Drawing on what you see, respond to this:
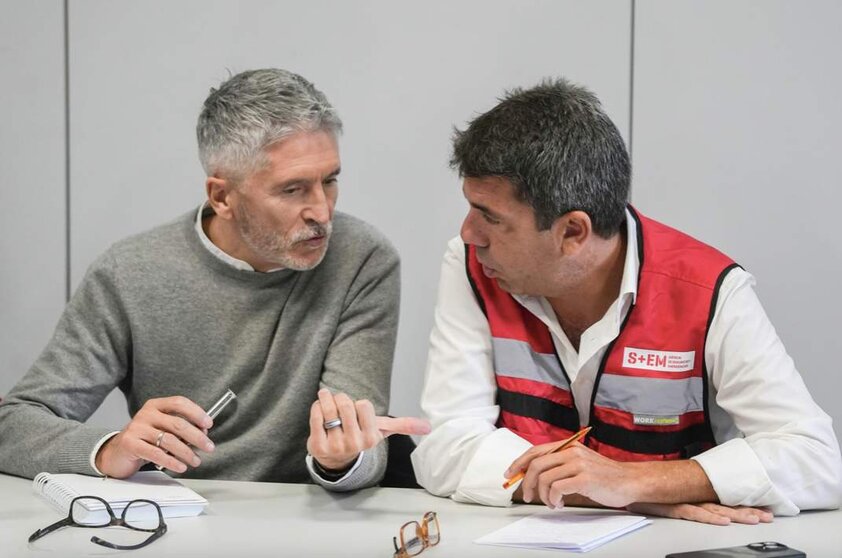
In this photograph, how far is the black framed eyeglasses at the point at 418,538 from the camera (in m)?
1.46

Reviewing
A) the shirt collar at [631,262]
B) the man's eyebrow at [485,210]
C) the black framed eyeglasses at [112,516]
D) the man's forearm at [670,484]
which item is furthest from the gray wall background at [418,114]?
the black framed eyeglasses at [112,516]

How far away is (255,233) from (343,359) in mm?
308

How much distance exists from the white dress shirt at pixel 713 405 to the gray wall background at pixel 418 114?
1037 mm

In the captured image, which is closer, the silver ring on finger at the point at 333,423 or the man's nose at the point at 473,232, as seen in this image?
the silver ring on finger at the point at 333,423

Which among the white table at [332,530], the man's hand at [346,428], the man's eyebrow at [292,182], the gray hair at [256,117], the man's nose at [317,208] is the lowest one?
the white table at [332,530]

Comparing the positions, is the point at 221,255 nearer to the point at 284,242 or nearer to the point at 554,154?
the point at 284,242

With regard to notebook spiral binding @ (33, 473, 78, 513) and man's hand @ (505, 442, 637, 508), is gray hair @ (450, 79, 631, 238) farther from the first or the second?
notebook spiral binding @ (33, 473, 78, 513)

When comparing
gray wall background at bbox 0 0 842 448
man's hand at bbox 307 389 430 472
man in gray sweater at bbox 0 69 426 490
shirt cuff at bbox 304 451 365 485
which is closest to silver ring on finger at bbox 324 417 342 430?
man's hand at bbox 307 389 430 472

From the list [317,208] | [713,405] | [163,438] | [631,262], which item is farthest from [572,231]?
[163,438]

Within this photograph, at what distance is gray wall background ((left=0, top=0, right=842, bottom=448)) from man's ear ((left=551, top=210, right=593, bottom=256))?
1.10 meters

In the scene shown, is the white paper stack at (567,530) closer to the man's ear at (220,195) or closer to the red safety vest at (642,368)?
the red safety vest at (642,368)

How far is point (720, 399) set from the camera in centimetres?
189

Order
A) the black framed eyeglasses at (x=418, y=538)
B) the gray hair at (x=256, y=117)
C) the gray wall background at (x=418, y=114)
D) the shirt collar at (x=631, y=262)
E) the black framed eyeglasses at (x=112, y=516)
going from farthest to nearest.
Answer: the gray wall background at (x=418, y=114), the gray hair at (x=256, y=117), the shirt collar at (x=631, y=262), the black framed eyeglasses at (x=112, y=516), the black framed eyeglasses at (x=418, y=538)

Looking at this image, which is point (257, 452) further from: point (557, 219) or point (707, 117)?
point (707, 117)
